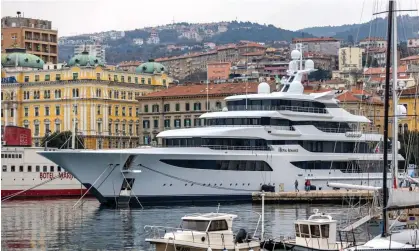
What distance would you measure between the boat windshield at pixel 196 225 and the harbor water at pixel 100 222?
14.4ft

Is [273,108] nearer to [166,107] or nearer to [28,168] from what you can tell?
[28,168]

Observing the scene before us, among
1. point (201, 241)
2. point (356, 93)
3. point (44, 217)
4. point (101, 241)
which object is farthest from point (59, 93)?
point (201, 241)

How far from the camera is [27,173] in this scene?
256ft

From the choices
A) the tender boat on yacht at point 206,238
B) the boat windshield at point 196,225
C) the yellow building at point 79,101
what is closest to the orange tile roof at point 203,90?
the yellow building at point 79,101

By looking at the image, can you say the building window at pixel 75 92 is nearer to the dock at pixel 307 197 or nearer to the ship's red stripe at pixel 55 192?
the ship's red stripe at pixel 55 192

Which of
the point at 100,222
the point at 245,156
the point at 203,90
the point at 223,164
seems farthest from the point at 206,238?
the point at 203,90

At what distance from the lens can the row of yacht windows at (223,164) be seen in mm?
62781

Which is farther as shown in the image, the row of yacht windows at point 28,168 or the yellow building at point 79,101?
the yellow building at point 79,101

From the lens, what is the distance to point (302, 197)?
6388 centimetres

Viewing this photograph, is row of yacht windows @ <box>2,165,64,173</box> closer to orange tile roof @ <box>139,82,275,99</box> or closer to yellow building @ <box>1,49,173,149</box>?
orange tile roof @ <box>139,82,275,99</box>

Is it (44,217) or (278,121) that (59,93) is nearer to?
(278,121)

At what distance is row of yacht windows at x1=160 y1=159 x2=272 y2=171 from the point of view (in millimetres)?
62781

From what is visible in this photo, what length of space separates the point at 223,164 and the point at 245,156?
1.41m

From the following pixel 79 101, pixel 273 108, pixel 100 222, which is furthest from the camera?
pixel 79 101
